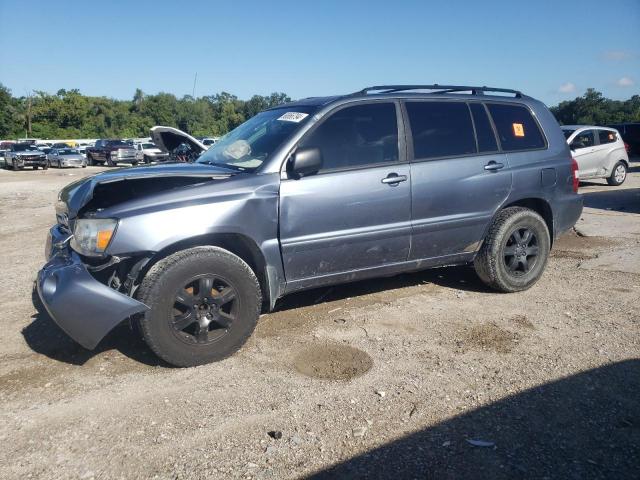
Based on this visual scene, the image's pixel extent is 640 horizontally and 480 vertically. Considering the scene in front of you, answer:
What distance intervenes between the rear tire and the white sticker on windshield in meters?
12.8

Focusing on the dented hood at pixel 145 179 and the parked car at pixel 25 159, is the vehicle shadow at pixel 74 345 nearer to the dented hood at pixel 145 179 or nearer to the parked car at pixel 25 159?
the dented hood at pixel 145 179

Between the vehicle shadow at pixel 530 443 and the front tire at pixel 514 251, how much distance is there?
6.01 ft

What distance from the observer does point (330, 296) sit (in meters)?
5.12

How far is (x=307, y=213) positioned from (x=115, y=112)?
82.2 metres

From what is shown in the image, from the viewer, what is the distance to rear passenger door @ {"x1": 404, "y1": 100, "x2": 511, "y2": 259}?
4.50 m

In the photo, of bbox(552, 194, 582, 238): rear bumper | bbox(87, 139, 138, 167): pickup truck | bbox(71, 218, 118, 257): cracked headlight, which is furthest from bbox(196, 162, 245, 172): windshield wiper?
bbox(87, 139, 138, 167): pickup truck

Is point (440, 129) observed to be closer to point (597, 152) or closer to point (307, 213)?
point (307, 213)

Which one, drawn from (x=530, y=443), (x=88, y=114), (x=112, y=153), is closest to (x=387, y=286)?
(x=530, y=443)

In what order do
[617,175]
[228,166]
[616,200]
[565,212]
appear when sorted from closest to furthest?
[228,166]
[565,212]
[616,200]
[617,175]

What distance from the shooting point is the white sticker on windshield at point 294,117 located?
4.22 meters

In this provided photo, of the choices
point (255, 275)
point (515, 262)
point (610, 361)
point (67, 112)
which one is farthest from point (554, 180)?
point (67, 112)

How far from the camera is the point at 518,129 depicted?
5168 millimetres

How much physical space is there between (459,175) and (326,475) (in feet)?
9.74

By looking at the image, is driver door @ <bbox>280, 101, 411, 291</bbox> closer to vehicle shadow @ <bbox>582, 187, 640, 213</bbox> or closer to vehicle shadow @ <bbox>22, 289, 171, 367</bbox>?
vehicle shadow @ <bbox>22, 289, 171, 367</bbox>
